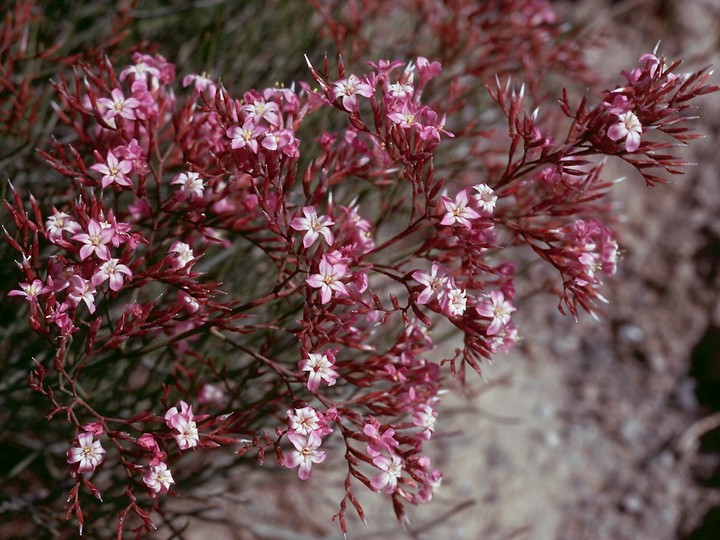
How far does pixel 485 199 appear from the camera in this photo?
171 centimetres

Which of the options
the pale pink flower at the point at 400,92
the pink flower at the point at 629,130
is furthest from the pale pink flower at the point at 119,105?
the pink flower at the point at 629,130

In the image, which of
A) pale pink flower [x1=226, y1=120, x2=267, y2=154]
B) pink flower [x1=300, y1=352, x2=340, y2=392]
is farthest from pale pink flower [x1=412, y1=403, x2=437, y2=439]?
pale pink flower [x1=226, y1=120, x2=267, y2=154]

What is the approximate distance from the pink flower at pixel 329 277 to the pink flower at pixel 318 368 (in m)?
0.13

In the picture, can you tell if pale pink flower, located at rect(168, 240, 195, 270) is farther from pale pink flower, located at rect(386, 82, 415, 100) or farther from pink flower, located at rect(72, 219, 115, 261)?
pale pink flower, located at rect(386, 82, 415, 100)

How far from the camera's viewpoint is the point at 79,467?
5.48 feet

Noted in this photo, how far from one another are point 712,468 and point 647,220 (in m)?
1.33

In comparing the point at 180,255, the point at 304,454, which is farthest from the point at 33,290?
the point at 304,454

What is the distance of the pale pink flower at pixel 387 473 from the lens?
169cm

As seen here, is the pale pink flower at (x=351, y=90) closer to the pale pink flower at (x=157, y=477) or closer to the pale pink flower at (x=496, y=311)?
the pale pink flower at (x=496, y=311)

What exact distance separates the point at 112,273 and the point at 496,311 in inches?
33.2

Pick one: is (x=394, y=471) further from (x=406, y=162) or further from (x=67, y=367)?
(x=67, y=367)

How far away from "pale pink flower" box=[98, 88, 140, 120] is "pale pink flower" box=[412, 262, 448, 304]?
30.8 inches

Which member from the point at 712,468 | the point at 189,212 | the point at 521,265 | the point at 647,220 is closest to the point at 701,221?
the point at 647,220

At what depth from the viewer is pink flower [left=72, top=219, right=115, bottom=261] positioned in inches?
64.8
